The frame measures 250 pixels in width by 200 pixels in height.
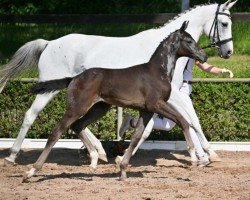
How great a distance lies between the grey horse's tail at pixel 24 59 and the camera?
1132cm

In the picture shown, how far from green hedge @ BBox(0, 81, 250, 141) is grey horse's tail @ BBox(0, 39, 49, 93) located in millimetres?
1024

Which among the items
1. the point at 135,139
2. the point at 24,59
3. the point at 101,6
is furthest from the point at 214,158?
the point at 101,6

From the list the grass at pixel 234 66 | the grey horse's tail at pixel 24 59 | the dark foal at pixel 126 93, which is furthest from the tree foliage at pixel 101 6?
the dark foal at pixel 126 93

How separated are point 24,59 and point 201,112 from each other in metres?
2.65

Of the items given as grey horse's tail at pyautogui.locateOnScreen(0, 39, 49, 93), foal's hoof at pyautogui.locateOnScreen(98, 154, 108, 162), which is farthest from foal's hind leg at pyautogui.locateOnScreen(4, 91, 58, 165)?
foal's hoof at pyautogui.locateOnScreen(98, 154, 108, 162)

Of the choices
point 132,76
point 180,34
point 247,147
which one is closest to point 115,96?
point 132,76

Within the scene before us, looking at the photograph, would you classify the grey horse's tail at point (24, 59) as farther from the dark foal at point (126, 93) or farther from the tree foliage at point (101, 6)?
the tree foliage at point (101, 6)

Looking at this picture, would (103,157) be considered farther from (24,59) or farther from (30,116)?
(24,59)

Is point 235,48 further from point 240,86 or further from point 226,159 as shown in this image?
point 226,159

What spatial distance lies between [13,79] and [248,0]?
933 cm

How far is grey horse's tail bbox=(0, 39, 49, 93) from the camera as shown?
37.1ft

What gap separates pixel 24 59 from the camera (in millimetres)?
11367

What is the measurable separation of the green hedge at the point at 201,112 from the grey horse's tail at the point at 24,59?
3.36ft

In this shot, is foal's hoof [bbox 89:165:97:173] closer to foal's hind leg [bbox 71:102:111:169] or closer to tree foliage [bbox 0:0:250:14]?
foal's hind leg [bbox 71:102:111:169]
